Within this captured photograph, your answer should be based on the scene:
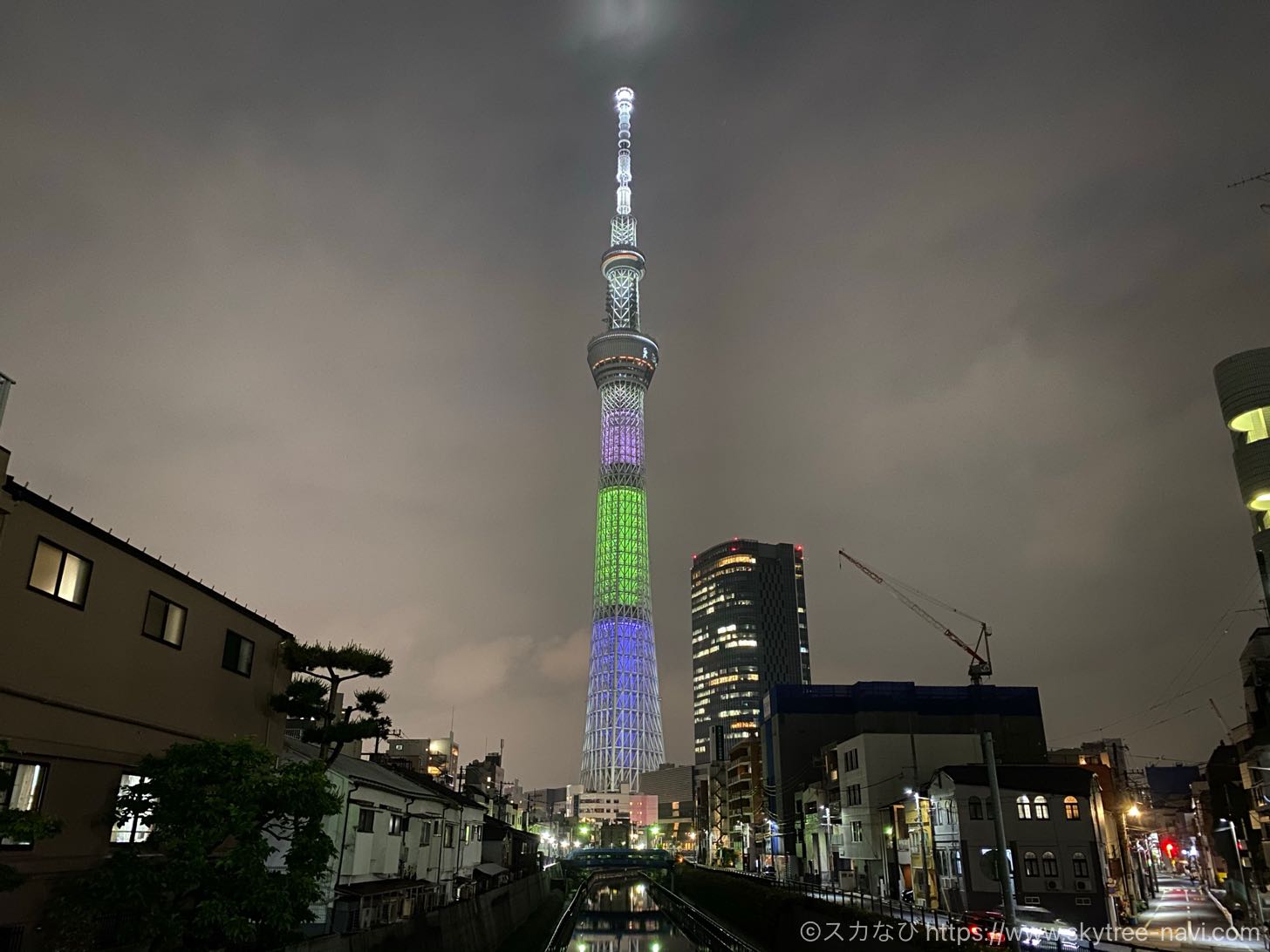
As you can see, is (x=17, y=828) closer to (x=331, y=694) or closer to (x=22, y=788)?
(x=22, y=788)

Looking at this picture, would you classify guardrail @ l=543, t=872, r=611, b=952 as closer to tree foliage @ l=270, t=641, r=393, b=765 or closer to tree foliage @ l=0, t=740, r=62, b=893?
tree foliage @ l=270, t=641, r=393, b=765

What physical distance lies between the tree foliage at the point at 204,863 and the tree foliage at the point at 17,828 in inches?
71.5

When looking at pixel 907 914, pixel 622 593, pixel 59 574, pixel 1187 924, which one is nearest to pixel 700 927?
pixel 907 914

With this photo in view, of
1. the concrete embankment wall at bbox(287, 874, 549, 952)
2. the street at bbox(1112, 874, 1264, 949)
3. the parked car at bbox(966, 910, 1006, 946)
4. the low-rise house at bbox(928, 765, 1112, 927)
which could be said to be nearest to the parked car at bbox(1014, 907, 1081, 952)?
the parked car at bbox(966, 910, 1006, 946)

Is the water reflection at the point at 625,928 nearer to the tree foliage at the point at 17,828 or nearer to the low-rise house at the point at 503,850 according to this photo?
the low-rise house at the point at 503,850

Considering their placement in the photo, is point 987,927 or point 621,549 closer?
point 987,927

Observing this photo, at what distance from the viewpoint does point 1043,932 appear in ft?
96.8

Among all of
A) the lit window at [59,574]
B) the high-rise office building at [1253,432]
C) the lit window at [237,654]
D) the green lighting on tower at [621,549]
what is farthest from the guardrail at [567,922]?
the green lighting on tower at [621,549]

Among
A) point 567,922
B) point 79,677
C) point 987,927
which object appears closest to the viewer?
point 79,677

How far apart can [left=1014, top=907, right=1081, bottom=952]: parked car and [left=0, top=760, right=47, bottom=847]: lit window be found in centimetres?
2579

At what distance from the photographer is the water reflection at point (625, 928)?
4606cm

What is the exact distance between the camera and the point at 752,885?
154ft

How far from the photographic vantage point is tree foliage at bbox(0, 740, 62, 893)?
12.6 metres

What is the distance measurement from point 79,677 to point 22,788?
2354 millimetres
